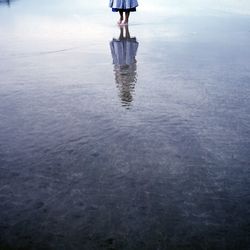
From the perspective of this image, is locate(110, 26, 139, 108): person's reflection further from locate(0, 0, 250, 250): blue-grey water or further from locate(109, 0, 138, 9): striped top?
locate(109, 0, 138, 9): striped top

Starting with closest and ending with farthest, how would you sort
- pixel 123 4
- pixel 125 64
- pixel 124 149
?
pixel 124 149 < pixel 125 64 < pixel 123 4

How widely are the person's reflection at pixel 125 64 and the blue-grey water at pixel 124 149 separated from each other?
1.0 inches

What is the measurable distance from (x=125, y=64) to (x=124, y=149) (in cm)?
266

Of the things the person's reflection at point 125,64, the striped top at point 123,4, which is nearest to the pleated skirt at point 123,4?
the striped top at point 123,4

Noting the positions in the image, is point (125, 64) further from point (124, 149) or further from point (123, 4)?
point (123, 4)

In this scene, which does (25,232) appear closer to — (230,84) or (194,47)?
(230,84)

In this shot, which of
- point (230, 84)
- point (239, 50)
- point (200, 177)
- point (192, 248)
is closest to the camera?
point (192, 248)

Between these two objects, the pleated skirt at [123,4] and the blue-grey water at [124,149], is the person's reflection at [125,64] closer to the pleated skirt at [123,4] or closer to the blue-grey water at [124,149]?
the blue-grey water at [124,149]

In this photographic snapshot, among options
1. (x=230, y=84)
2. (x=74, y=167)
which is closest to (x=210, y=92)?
(x=230, y=84)

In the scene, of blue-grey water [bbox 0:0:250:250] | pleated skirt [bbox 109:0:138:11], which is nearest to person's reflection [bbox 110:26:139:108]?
blue-grey water [bbox 0:0:250:250]

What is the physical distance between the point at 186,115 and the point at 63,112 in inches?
43.8

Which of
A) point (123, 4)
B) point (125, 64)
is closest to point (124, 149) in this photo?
A: point (125, 64)

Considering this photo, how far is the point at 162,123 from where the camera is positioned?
10.7 ft

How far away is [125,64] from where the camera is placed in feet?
17.3
